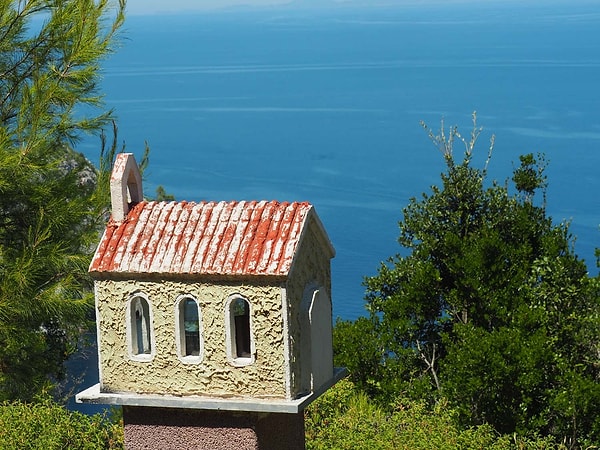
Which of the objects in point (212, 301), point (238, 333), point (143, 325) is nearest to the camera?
point (212, 301)

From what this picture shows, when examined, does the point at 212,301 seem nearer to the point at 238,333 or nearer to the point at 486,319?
the point at 238,333

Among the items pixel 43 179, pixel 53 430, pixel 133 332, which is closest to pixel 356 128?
pixel 43 179

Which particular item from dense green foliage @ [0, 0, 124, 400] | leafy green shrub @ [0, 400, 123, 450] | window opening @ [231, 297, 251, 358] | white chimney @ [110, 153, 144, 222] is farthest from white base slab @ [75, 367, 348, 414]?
dense green foliage @ [0, 0, 124, 400]

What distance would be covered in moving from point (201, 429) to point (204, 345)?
82cm

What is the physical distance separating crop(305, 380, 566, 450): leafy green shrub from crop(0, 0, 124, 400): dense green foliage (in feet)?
11.9

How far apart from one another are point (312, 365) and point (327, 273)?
1.01 meters

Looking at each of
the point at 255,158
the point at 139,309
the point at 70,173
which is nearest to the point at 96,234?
the point at 70,173

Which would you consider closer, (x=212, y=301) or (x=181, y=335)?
(x=212, y=301)

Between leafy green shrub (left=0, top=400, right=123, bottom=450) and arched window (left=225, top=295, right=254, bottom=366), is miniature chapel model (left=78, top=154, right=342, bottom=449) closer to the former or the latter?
arched window (left=225, top=295, right=254, bottom=366)

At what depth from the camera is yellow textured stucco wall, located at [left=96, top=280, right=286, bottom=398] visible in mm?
8656

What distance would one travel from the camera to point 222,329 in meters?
8.79

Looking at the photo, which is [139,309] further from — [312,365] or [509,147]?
[509,147]

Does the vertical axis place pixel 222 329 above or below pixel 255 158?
above

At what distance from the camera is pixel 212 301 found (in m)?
8.78
